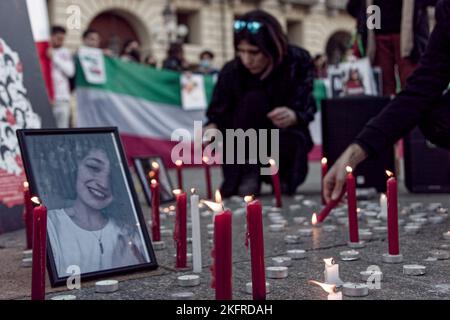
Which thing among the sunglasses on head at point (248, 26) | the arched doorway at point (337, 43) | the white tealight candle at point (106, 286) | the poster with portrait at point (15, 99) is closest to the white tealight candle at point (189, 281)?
the white tealight candle at point (106, 286)

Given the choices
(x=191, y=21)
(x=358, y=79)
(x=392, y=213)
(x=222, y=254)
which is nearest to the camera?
(x=222, y=254)

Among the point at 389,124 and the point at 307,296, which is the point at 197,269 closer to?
the point at 307,296

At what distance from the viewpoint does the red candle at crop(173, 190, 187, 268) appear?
2291 mm

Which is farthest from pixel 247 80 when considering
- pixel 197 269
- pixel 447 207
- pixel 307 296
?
pixel 307 296

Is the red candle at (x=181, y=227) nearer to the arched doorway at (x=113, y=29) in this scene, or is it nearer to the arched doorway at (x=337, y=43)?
the arched doorway at (x=113, y=29)

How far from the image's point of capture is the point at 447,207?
4105mm

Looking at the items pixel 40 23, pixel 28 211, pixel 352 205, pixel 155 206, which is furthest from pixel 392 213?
pixel 40 23

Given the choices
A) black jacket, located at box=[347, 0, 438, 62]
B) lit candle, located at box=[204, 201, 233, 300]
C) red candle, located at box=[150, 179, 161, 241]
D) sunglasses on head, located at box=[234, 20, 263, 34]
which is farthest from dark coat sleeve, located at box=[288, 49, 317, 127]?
lit candle, located at box=[204, 201, 233, 300]

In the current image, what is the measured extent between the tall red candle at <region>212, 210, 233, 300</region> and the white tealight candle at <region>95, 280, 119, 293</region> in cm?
63

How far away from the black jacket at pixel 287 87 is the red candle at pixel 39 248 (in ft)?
11.5

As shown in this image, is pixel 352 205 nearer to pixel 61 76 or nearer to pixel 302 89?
pixel 302 89

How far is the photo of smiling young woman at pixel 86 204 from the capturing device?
7.20 ft

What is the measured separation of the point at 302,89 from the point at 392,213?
290cm

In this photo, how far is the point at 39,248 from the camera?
5.88 feet
